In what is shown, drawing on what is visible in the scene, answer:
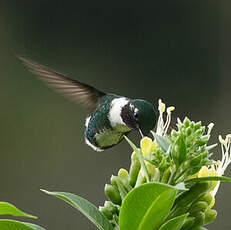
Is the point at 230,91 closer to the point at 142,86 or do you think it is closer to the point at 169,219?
the point at 142,86

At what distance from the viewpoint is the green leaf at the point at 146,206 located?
72cm

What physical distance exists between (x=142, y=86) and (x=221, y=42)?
0.65 m

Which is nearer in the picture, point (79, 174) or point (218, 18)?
point (79, 174)

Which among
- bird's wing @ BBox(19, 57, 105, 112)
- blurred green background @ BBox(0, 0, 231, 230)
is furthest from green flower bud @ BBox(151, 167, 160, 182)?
blurred green background @ BBox(0, 0, 231, 230)

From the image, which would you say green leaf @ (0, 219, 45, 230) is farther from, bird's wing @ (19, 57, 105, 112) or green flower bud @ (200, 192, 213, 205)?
bird's wing @ (19, 57, 105, 112)

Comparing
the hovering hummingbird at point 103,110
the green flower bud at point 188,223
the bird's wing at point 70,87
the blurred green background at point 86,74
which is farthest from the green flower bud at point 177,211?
the blurred green background at point 86,74

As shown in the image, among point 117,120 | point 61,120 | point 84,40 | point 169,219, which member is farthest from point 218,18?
point 169,219

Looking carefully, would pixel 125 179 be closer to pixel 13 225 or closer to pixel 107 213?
pixel 107 213

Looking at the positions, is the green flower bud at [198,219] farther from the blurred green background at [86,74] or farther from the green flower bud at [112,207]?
the blurred green background at [86,74]

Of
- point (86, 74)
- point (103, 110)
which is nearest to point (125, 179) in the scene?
point (103, 110)

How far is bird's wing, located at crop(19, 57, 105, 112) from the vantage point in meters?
1.70

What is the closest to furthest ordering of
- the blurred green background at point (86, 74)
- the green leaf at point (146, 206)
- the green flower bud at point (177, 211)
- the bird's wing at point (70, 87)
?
the green leaf at point (146, 206) < the green flower bud at point (177, 211) < the bird's wing at point (70, 87) < the blurred green background at point (86, 74)

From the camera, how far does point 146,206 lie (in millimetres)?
746

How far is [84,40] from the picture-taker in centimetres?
445
